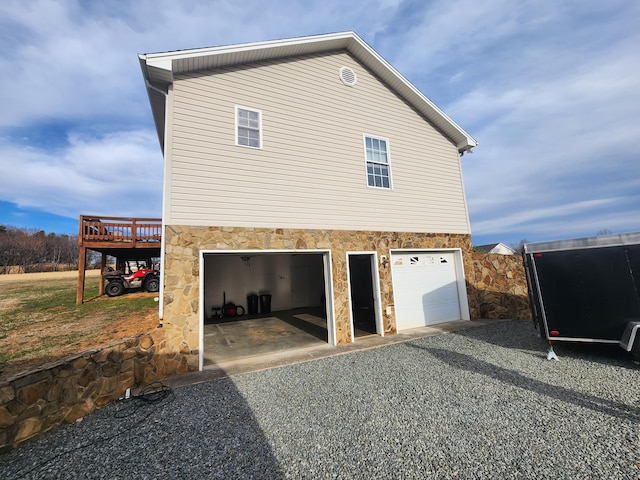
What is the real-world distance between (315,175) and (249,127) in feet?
6.74

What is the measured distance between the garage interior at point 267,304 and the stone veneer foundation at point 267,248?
1.70ft

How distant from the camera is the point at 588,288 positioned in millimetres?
5125

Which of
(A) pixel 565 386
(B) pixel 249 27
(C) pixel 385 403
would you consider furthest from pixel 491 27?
(C) pixel 385 403

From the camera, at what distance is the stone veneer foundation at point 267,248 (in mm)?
5285

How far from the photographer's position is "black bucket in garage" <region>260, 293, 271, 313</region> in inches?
491

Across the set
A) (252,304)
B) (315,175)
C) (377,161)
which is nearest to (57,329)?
(252,304)

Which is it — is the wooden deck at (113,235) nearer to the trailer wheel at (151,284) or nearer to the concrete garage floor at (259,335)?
the trailer wheel at (151,284)

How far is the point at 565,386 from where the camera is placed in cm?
399

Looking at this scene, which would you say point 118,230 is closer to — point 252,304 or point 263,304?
point 252,304

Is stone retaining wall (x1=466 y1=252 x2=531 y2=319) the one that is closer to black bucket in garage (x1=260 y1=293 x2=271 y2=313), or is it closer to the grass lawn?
black bucket in garage (x1=260 y1=293 x2=271 y2=313)

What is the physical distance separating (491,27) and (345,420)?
11234mm

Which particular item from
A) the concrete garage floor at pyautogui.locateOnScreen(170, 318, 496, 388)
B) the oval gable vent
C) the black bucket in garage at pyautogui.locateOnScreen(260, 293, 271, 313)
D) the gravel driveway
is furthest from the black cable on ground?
the oval gable vent

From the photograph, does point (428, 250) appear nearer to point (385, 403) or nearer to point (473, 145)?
point (473, 145)

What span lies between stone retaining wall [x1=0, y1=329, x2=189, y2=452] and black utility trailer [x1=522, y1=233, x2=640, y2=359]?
7.67 m
